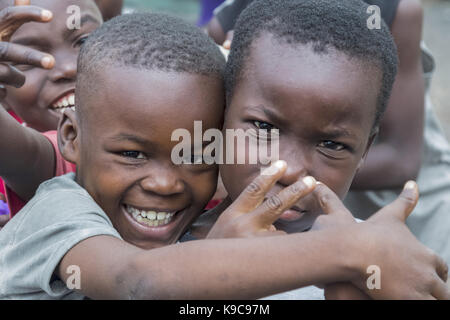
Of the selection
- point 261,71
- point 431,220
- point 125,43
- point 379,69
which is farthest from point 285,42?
point 431,220

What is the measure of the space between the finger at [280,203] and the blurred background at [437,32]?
447cm

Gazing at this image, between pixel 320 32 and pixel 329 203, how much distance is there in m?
0.64

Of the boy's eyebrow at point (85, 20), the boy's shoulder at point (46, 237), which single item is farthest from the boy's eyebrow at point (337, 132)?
the boy's eyebrow at point (85, 20)

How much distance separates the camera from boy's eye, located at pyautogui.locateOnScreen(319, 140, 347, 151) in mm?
1973

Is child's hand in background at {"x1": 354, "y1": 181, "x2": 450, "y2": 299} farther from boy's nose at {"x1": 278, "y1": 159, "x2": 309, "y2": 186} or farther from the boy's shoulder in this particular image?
the boy's shoulder

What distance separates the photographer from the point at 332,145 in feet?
6.56

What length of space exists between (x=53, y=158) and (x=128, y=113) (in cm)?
69

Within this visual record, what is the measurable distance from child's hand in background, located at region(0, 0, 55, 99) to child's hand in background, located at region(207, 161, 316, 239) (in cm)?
90

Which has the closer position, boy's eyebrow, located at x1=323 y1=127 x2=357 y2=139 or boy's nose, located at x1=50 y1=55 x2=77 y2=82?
boy's eyebrow, located at x1=323 y1=127 x2=357 y2=139

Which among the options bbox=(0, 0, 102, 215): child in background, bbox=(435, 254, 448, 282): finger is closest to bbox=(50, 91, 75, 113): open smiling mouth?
bbox=(0, 0, 102, 215): child in background

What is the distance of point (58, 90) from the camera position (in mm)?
2816

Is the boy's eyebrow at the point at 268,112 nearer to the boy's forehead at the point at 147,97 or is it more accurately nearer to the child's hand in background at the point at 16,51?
the boy's forehead at the point at 147,97

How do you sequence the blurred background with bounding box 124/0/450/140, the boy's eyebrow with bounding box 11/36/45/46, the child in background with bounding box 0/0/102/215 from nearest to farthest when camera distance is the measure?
the child in background with bounding box 0/0/102/215 → the boy's eyebrow with bounding box 11/36/45/46 → the blurred background with bounding box 124/0/450/140
